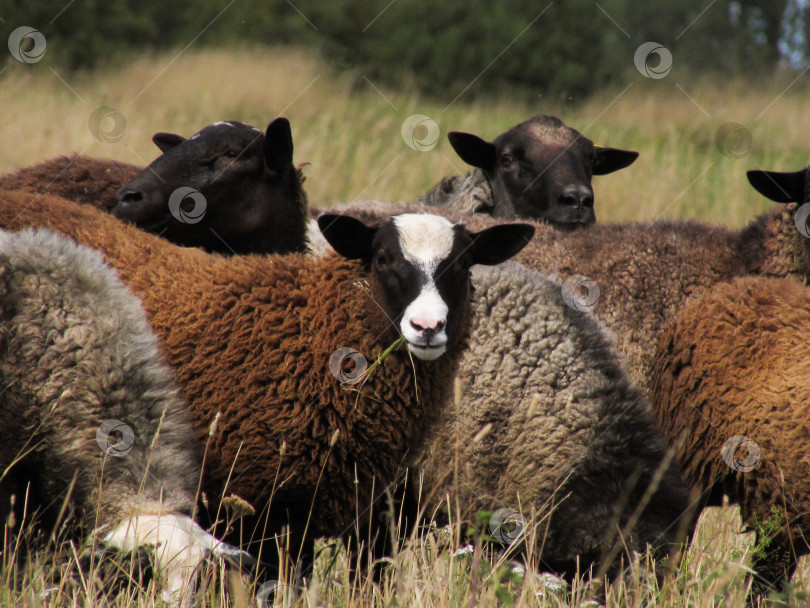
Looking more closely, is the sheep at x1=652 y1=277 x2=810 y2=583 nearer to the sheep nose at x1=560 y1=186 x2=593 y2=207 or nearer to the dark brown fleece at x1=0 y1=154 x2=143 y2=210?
the sheep nose at x1=560 y1=186 x2=593 y2=207

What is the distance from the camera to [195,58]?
1983 centimetres

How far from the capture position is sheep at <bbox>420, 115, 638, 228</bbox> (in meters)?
7.27

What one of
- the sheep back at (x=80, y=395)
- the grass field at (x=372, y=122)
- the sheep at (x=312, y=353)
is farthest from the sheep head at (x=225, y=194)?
the grass field at (x=372, y=122)

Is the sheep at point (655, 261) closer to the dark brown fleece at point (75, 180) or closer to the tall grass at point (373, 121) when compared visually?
the dark brown fleece at point (75, 180)

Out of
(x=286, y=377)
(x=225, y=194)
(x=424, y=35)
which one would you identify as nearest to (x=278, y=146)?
(x=225, y=194)

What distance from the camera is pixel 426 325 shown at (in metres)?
4.05

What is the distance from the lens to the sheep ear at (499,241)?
15.4 feet

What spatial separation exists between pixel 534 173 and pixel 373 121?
451 inches

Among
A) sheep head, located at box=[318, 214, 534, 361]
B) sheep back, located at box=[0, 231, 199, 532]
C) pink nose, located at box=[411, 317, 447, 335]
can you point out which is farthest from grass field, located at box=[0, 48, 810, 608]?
sheep back, located at box=[0, 231, 199, 532]

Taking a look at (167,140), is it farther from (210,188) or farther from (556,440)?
(556,440)

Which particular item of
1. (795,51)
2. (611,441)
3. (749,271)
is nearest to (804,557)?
(611,441)

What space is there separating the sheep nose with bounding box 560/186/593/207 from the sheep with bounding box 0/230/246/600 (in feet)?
13.0

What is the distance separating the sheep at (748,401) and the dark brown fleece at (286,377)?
1278mm

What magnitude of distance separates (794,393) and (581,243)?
203 centimetres
